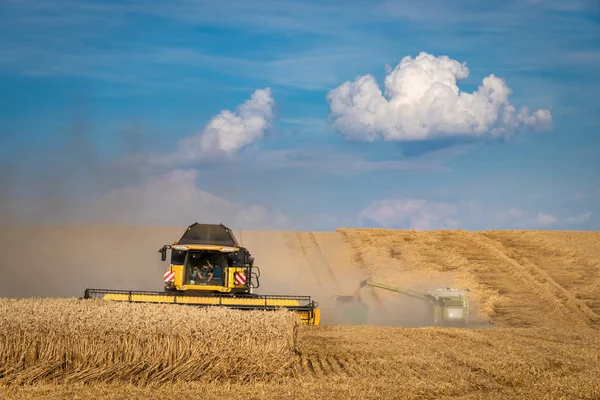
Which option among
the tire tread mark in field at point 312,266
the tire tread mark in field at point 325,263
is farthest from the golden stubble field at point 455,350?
the tire tread mark in field at point 312,266

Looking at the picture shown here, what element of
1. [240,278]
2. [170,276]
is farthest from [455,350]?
[170,276]

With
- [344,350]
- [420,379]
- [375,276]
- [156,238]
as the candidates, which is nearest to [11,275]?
[156,238]

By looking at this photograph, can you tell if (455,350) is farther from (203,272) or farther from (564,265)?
(564,265)

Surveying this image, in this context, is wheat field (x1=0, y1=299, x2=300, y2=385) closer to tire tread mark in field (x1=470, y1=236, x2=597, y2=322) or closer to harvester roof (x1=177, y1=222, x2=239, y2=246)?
harvester roof (x1=177, y1=222, x2=239, y2=246)

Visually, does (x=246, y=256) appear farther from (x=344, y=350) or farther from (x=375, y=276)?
(x=375, y=276)

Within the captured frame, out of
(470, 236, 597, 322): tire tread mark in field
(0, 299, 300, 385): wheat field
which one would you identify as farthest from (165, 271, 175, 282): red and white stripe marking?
(470, 236, 597, 322): tire tread mark in field

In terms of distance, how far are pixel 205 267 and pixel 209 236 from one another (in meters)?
1.02

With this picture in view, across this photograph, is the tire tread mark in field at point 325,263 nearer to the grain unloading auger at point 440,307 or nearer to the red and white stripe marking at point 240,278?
the grain unloading auger at point 440,307

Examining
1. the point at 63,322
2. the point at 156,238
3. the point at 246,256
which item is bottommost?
the point at 63,322

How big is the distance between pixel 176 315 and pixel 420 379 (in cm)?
469

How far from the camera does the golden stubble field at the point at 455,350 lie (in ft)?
43.5

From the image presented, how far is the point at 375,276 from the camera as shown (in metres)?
38.9

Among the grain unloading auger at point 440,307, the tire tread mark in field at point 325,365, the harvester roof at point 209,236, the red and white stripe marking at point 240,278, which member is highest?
the harvester roof at point 209,236

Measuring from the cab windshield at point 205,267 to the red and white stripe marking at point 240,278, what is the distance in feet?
1.43
